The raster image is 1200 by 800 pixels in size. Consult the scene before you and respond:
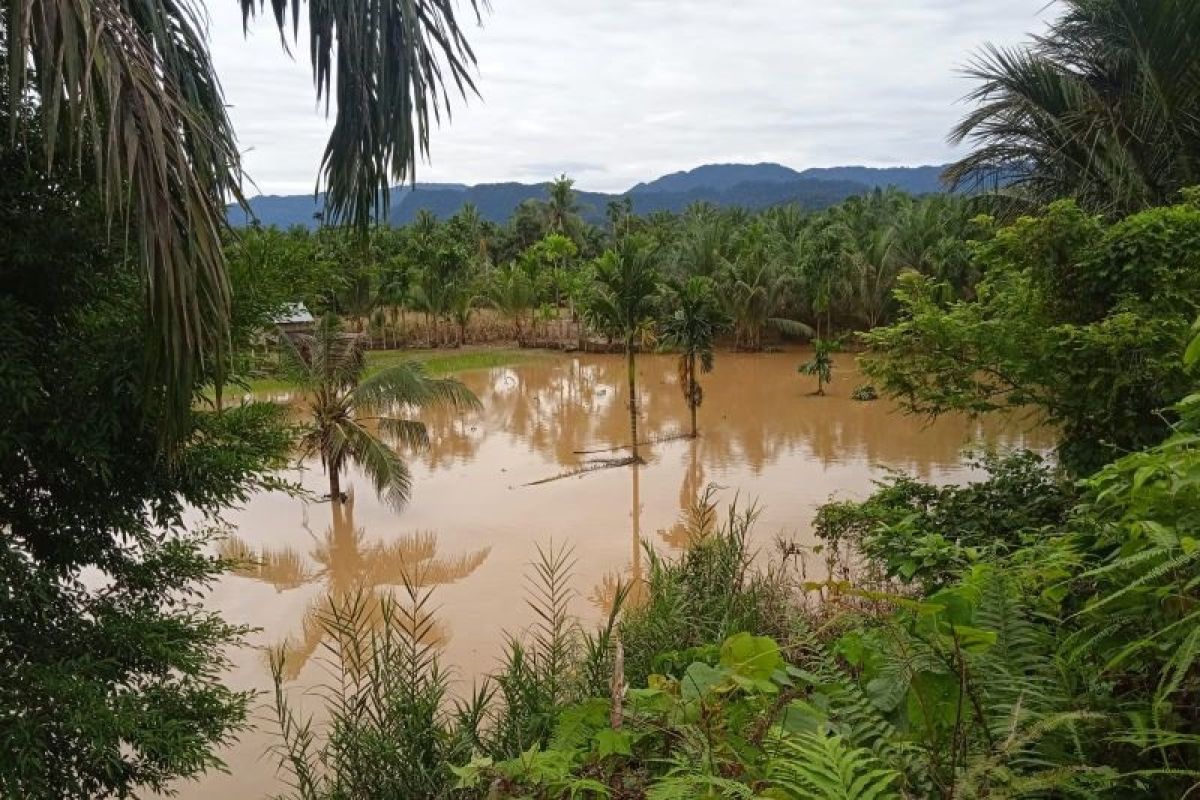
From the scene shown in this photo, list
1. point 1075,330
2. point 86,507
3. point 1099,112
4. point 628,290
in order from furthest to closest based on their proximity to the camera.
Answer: point 628,290, point 1099,112, point 1075,330, point 86,507

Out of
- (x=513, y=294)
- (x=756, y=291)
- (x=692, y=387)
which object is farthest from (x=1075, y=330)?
(x=513, y=294)

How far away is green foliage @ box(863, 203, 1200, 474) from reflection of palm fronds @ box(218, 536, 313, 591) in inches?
277

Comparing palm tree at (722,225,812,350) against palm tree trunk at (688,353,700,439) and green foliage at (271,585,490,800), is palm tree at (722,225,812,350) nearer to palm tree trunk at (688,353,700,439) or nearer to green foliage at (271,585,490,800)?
palm tree trunk at (688,353,700,439)

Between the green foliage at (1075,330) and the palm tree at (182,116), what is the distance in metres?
4.15

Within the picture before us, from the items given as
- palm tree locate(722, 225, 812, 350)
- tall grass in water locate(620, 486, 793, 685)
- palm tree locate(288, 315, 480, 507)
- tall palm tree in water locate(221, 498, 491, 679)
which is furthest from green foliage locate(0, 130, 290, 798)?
palm tree locate(722, 225, 812, 350)

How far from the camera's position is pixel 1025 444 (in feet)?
46.4

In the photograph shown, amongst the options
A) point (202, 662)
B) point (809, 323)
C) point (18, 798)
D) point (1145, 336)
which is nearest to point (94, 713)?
point (18, 798)

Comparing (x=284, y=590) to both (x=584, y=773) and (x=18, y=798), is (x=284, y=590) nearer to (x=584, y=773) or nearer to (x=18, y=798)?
(x=18, y=798)

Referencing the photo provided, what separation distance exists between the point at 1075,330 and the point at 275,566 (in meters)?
8.95

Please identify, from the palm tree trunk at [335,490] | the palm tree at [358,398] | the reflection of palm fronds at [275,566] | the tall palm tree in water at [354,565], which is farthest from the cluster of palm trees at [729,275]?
the reflection of palm fronds at [275,566]

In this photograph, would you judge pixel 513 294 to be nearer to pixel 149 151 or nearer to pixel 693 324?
pixel 693 324

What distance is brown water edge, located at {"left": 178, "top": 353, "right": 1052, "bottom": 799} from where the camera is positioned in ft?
26.6

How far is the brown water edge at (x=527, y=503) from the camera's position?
8.10m

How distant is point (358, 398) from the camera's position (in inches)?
426
